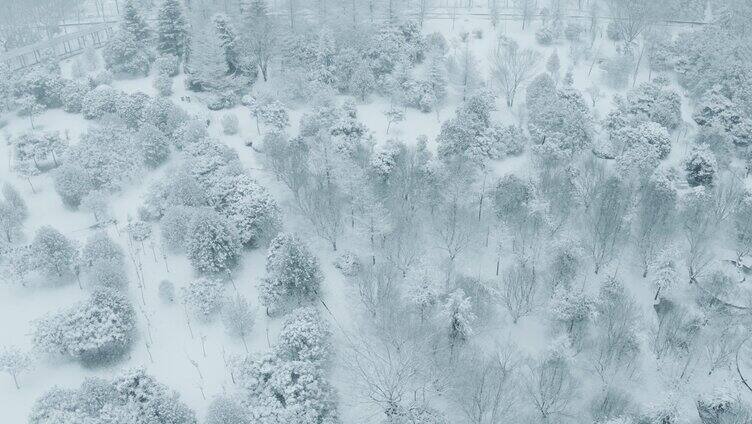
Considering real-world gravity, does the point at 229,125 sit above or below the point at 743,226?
above

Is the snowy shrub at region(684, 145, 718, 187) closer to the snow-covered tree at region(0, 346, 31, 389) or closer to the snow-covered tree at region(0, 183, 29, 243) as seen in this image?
the snow-covered tree at region(0, 346, 31, 389)

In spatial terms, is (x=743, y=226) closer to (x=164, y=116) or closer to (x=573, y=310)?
(x=573, y=310)

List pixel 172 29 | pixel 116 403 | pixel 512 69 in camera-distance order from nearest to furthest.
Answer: pixel 116 403 → pixel 512 69 → pixel 172 29

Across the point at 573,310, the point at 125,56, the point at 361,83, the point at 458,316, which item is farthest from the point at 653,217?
the point at 125,56

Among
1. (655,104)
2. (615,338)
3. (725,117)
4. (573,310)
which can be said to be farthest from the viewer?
(655,104)

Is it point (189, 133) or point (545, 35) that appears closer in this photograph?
point (189, 133)

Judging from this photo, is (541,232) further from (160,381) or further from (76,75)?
(76,75)

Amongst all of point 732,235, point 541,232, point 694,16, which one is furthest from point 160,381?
point 694,16

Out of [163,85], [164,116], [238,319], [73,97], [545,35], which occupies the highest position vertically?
[545,35]
